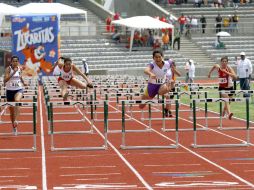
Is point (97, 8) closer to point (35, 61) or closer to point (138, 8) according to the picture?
point (138, 8)

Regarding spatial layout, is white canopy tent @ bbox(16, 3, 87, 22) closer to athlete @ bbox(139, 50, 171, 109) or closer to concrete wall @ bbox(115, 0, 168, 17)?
concrete wall @ bbox(115, 0, 168, 17)

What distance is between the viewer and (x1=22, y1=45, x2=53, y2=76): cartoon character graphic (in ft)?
146

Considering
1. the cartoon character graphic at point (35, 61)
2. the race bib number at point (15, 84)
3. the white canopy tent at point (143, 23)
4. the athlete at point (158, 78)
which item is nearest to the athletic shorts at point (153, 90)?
the athlete at point (158, 78)

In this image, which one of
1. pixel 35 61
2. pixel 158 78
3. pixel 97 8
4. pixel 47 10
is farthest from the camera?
pixel 97 8

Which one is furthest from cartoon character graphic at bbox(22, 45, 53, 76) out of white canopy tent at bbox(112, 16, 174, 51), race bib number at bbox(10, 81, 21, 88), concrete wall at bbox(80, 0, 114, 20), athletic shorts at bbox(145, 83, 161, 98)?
athletic shorts at bbox(145, 83, 161, 98)

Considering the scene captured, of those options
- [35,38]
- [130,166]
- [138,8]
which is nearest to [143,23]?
[35,38]

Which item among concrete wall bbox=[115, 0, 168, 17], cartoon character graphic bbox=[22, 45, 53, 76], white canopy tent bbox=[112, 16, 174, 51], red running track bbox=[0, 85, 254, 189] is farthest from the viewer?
concrete wall bbox=[115, 0, 168, 17]

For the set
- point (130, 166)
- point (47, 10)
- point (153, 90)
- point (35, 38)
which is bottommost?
point (130, 166)

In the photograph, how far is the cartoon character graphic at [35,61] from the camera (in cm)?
4459

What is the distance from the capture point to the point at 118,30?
56406mm

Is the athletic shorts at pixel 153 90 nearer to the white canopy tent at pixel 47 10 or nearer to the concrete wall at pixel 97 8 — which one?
the white canopy tent at pixel 47 10

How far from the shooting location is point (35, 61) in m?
45.0

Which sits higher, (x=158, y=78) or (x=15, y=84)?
(x=158, y=78)

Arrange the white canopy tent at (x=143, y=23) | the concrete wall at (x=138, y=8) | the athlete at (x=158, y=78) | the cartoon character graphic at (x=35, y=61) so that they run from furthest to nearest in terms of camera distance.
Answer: the concrete wall at (x=138, y=8) → the white canopy tent at (x=143, y=23) → the cartoon character graphic at (x=35, y=61) → the athlete at (x=158, y=78)
